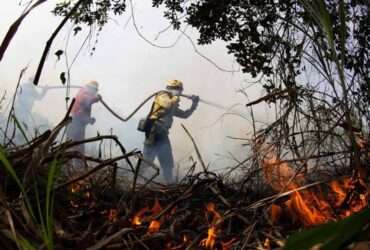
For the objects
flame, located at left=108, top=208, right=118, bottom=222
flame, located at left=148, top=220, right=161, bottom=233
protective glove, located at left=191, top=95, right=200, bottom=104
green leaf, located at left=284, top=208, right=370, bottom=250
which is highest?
protective glove, located at left=191, top=95, right=200, bottom=104

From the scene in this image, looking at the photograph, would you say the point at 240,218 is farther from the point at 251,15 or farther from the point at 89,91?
the point at 89,91

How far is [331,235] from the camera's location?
34 centimetres

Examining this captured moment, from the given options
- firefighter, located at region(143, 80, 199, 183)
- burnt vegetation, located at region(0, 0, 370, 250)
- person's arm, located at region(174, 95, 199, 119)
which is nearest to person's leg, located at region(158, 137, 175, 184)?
firefighter, located at region(143, 80, 199, 183)

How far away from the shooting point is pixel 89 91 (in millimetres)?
5609

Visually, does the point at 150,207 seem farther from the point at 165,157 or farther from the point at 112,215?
the point at 165,157

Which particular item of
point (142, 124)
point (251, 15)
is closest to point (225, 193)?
point (251, 15)

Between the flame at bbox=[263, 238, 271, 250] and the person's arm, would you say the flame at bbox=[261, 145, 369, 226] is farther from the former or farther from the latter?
the person's arm

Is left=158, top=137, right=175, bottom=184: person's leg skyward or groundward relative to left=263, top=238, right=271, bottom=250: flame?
skyward

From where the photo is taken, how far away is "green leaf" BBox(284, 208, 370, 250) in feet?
1.07

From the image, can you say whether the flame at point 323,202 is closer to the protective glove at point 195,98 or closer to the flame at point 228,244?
the flame at point 228,244

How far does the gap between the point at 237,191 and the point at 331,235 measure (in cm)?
131

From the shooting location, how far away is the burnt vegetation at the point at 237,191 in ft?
2.20

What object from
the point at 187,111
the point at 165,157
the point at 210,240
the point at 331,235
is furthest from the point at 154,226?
the point at 187,111

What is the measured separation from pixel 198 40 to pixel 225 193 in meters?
1.68
